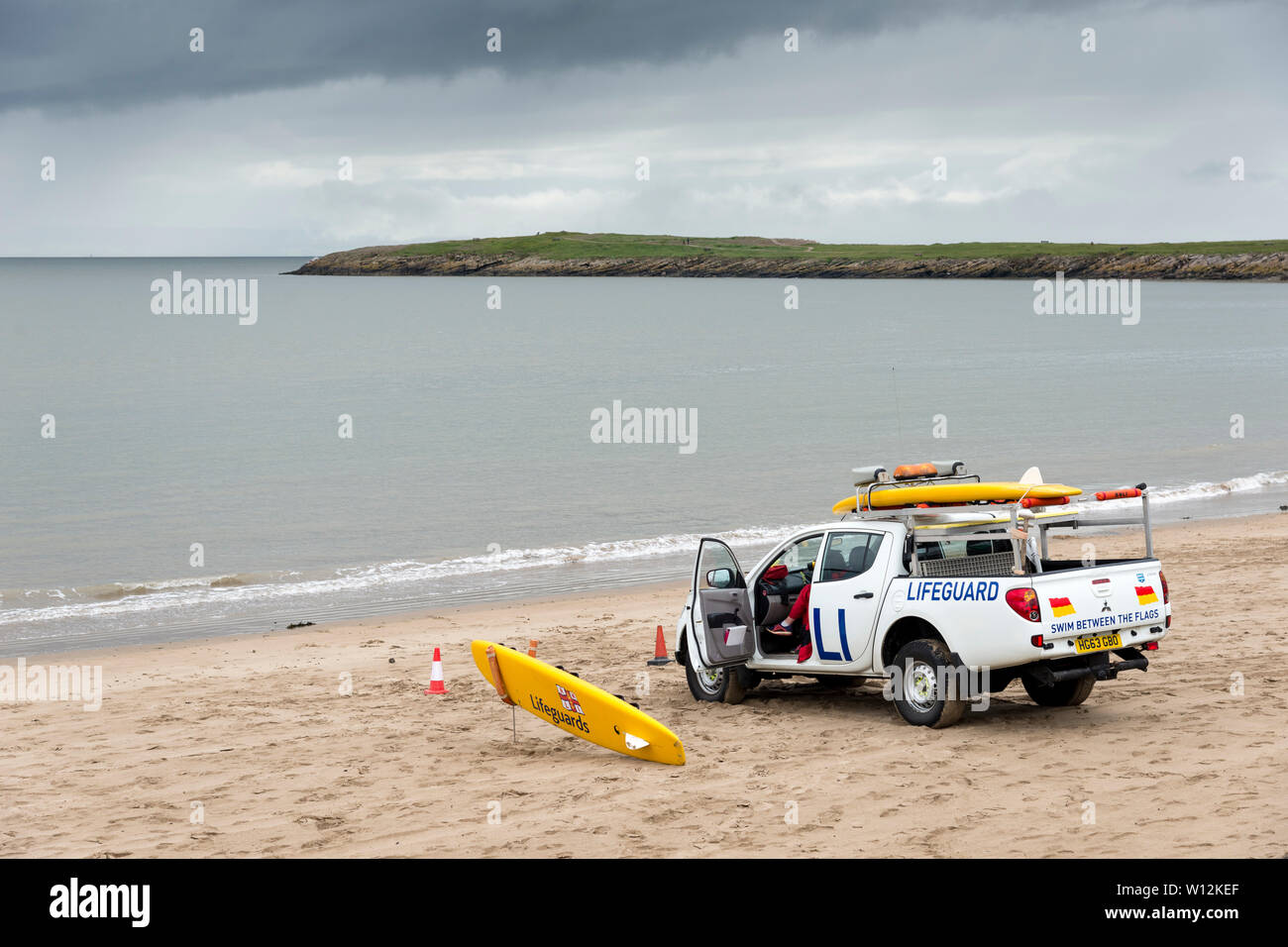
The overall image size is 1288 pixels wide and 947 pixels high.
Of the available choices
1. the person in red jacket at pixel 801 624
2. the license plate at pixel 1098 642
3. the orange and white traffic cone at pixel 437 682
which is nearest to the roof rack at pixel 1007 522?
the license plate at pixel 1098 642

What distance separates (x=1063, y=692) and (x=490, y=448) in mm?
28046

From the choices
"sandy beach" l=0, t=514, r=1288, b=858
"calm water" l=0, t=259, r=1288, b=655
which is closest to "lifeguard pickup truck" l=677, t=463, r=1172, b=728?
"sandy beach" l=0, t=514, r=1288, b=858

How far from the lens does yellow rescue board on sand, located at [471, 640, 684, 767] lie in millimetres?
10055

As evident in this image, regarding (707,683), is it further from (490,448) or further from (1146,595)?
(490,448)

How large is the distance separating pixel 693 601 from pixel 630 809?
3.54 metres

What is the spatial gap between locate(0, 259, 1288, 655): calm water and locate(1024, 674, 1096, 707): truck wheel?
12.8 feet

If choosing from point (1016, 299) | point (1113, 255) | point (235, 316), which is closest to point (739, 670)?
point (235, 316)

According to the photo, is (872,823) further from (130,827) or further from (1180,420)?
(1180,420)

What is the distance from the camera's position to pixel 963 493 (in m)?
10.5

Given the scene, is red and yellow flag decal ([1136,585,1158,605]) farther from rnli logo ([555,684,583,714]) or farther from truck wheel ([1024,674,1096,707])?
rnli logo ([555,684,583,714])

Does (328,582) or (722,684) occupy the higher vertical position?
(328,582)

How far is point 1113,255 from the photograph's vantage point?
194 metres

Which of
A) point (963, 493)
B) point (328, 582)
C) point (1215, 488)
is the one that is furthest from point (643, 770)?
point (1215, 488)

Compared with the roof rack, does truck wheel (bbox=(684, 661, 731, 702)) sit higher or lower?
lower
